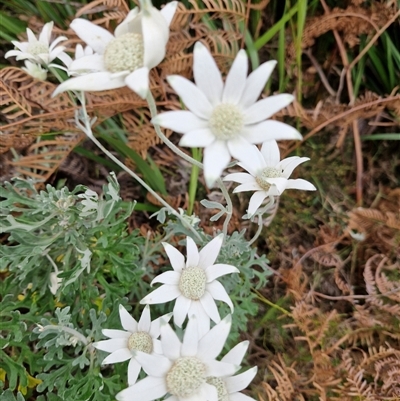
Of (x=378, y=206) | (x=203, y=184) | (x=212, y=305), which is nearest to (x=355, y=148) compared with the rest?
(x=378, y=206)

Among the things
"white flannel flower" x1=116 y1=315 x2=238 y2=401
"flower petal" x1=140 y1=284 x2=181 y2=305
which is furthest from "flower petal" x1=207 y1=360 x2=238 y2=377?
"flower petal" x1=140 y1=284 x2=181 y2=305

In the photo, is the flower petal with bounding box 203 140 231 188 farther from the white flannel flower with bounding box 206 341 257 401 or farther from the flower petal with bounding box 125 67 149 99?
the white flannel flower with bounding box 206 341 257 401

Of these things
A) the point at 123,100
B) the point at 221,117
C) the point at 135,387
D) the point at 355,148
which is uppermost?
the point at 221,117

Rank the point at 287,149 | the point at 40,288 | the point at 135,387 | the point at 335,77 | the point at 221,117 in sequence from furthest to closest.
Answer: the point at 335,77, the point at 287,149, the point at 40,288, the point at 135,387, the point at 221,117

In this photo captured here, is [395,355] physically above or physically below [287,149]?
below

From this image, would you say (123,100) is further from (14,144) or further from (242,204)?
(242,204)

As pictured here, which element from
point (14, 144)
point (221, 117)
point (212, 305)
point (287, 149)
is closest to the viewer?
point (221, 117)

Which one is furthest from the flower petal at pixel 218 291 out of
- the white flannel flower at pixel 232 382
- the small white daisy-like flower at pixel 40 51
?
the small white daisy-like flower at pixel 40 51
